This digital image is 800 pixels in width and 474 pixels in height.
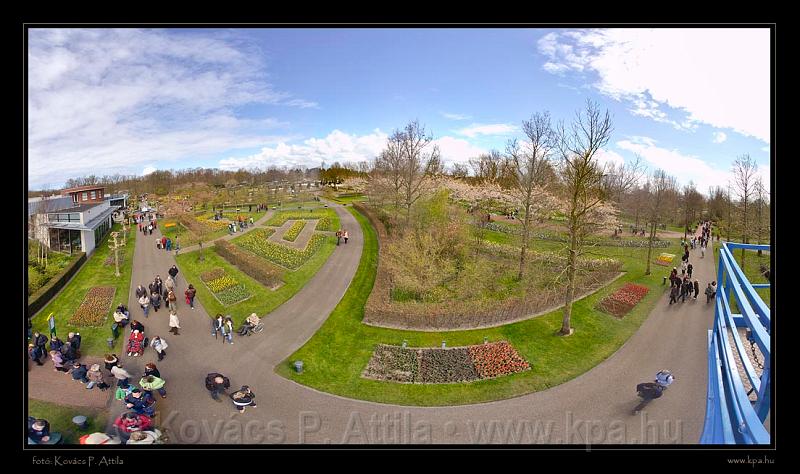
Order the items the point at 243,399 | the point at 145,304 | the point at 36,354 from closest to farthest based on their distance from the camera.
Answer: the point at 243,399 < the point at 36,354 < the point at 145,304

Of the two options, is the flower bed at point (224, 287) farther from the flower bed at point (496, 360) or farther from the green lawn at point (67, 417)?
the flower bed at point (496, 360)

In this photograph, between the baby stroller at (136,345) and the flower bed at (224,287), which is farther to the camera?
the flower bed at (224,287)

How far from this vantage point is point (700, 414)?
11.2 meters

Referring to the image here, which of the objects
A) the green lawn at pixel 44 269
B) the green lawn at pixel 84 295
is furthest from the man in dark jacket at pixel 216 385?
the green lawn at pixel 44 269

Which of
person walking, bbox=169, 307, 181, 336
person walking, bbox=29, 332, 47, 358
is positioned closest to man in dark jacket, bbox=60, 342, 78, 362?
person walking, bbox=29, 332, 47, 358

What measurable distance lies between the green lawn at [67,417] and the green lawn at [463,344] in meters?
5.39

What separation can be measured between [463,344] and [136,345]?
13.4 m

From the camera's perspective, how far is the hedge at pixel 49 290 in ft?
60.7

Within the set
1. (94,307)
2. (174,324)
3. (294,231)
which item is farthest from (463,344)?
(294,231)

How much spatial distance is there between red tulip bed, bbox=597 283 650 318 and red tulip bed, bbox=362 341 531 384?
755cm

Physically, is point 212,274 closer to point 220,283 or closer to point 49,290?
point 220,283

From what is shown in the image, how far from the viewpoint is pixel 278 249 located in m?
29.1
